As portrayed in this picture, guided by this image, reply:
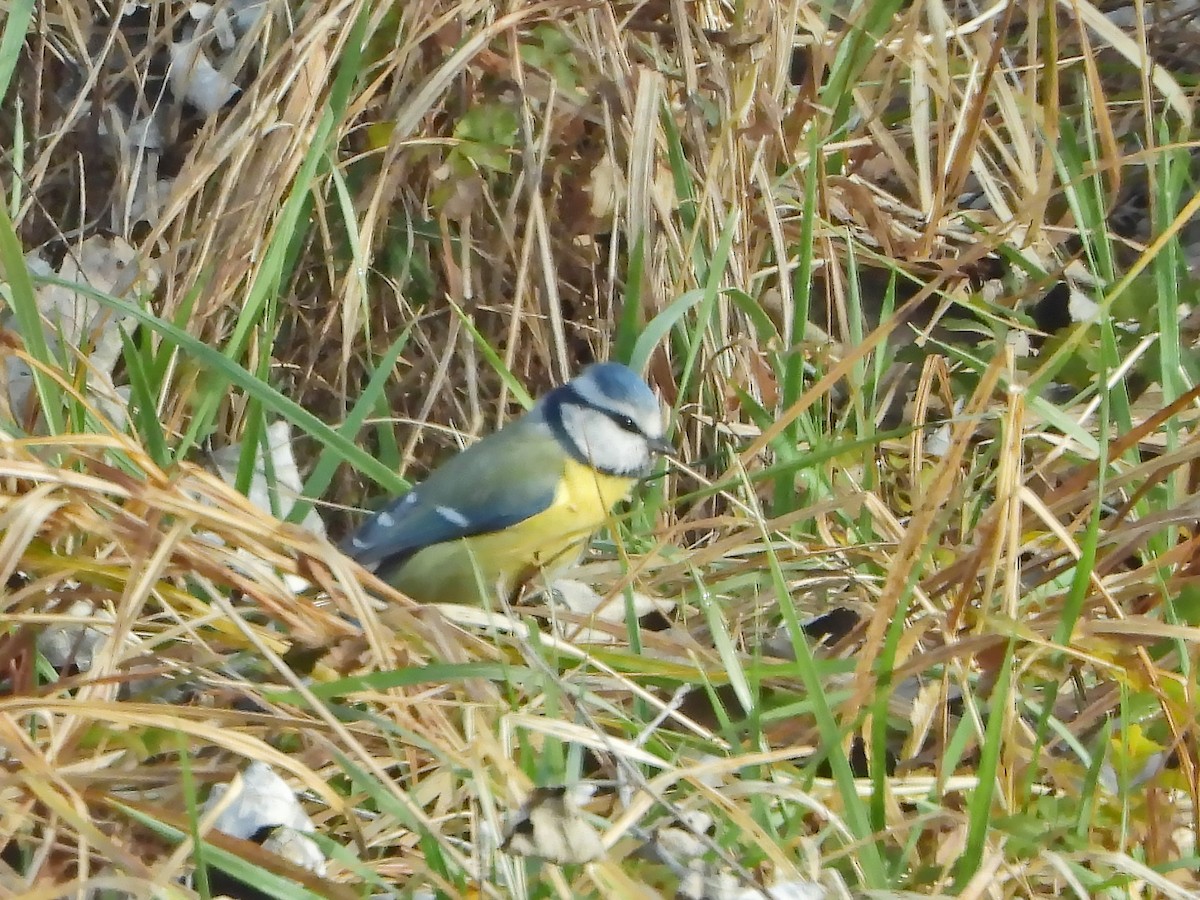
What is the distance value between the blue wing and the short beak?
139mm

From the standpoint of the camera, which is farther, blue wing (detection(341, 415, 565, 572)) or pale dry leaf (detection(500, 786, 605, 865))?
blue wing (detection(341, 415, 565, 572))

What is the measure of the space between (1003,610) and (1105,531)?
9.9 inches

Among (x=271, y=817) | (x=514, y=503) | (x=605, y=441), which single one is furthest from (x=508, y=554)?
(x=271, y=817)

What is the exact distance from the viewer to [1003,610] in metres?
1.49

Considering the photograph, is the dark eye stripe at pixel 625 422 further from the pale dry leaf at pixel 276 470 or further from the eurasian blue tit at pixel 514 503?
the pale dry leaf at pixel 276 470

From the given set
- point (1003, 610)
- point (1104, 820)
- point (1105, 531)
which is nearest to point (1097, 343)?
point (1105, 531)

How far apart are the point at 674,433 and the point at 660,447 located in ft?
0.57

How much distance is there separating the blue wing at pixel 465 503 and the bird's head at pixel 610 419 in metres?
0.06

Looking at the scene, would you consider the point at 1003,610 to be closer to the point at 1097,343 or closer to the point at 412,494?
the point at 1097,343

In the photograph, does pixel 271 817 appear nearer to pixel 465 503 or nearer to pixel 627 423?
pixel 465 503

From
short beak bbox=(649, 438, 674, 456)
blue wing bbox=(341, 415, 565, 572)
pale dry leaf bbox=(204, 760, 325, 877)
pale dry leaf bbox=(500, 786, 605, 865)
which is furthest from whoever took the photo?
short beak bbox=(649, 438, 674, 456)

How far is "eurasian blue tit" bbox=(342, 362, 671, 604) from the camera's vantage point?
6.77ft

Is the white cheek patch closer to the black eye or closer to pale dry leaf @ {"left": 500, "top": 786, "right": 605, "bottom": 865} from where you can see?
the black eye

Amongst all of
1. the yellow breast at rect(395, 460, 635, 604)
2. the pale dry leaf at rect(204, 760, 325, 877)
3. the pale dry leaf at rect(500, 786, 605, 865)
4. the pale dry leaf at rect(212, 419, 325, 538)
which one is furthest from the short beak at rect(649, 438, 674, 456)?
the pale dry leaf at rect(500, 786, 605, 865)
